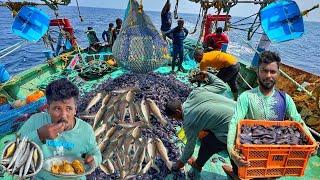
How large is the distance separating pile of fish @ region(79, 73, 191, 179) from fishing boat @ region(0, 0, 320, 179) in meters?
0.50

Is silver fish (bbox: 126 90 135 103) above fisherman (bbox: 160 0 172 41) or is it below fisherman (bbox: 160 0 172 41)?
below

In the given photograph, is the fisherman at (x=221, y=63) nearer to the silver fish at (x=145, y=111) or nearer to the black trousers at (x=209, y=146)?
the silver fish at (x=145, y=111)

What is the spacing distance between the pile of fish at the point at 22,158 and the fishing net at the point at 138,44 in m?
4.62

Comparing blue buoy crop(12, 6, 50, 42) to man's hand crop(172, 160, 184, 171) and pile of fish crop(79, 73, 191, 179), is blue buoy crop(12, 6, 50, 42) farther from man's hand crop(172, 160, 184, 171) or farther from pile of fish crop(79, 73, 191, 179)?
man's hand crop(172, 160, 184, 171)

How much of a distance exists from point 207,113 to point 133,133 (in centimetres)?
176

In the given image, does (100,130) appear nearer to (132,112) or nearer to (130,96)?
(132,112)

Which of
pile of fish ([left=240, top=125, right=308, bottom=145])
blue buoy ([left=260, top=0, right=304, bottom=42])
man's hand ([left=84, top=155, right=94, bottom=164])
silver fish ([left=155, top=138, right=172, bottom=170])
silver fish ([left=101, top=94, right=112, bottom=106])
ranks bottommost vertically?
silver fish ([left=155, top=138, right=172, bottom=170])

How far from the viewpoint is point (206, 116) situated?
13.1 ft

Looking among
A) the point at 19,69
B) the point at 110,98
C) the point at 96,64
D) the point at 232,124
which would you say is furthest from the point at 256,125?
the point at 19,69

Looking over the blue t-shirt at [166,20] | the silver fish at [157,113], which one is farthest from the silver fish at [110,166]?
the blue t-shirt at [166,20]

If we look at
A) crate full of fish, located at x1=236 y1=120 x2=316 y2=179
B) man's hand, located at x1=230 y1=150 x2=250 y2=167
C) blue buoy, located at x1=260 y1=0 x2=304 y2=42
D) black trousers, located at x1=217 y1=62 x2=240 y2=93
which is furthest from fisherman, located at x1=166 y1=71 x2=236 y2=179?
blue buoy, located at x1=260 y1=0 x2=304 y2=42

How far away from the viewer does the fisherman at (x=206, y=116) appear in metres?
3.98

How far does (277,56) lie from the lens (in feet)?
10.9

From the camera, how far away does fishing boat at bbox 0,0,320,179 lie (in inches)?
238
